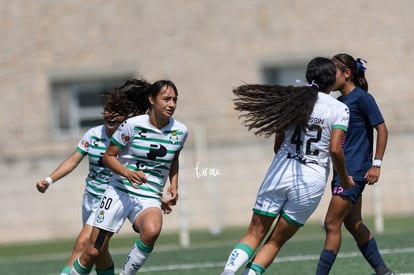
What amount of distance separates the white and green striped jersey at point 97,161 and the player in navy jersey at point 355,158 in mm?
2412

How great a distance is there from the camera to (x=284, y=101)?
8602mm

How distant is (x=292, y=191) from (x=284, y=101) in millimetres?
746

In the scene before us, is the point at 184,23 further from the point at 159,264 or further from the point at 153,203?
the point at 153,203

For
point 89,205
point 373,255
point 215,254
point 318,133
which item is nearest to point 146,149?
point 89,205

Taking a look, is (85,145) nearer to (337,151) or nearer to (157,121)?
(157,121)

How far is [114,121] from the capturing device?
33.2ft

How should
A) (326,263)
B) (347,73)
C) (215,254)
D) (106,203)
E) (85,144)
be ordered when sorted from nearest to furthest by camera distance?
(326,263)
(347,73)
(106,203)
(85,144)
(215,254)

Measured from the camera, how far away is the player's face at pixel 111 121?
10.0 m

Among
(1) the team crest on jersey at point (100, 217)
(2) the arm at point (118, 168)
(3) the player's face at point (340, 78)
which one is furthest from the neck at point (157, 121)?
(3) the player's face at point (340, 78)

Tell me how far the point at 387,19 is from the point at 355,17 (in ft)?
2.21

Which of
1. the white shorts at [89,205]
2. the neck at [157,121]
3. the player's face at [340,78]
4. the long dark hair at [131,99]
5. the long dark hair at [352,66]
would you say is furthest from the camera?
the white shorts at [89,205]

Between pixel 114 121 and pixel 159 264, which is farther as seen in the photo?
pixel 159 264

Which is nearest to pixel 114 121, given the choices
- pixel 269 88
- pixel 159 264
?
pixel 269 88

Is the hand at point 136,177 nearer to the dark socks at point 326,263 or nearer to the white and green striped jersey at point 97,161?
the white and green striped jersey at point 97,161
